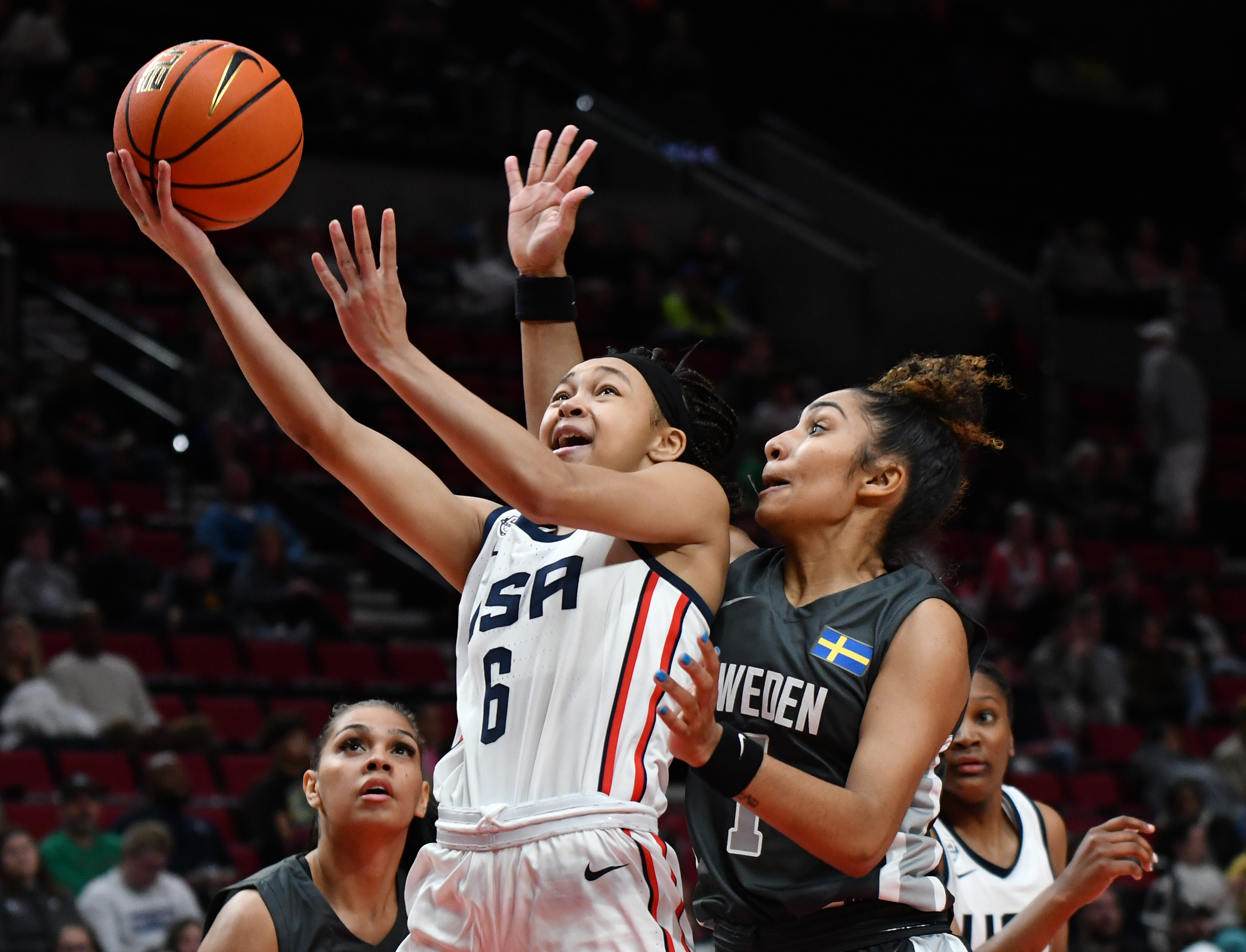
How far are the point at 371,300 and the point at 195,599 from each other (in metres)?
6.83

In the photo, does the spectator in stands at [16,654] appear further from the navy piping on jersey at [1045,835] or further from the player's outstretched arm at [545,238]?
the navy piping on jersey at [1045,835]

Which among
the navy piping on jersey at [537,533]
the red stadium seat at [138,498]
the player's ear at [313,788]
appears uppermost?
the red stadium seat at [138,498]

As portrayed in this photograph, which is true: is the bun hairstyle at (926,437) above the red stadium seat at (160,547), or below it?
below

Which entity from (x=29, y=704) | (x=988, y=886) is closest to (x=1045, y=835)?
(x=988, y=886)

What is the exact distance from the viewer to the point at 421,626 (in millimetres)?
10805

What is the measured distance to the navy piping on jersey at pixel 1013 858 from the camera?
13.4 feet

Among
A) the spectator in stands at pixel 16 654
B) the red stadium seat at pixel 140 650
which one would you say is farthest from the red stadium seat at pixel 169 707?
the spectator in stands at pixel 16 654

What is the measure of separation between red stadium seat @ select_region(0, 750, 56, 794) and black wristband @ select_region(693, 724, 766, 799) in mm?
5854

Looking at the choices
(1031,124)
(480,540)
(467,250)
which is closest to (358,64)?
(467,250)

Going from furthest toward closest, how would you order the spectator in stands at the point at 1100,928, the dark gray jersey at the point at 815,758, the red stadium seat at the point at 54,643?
the red stadium seat at the point at 54,643 < the spectator in stands at the point at 1100,928 < the dark gray jersey at the point at 815,758

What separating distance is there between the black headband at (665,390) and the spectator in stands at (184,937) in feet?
11.6

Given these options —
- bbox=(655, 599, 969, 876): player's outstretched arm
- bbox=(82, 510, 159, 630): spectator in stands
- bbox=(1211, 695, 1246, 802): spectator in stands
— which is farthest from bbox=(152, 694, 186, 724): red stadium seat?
bbox=(655, 599, 969, 876): player's outstretched arm

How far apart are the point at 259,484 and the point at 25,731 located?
9.95ft

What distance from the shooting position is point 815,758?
298 centimetres
